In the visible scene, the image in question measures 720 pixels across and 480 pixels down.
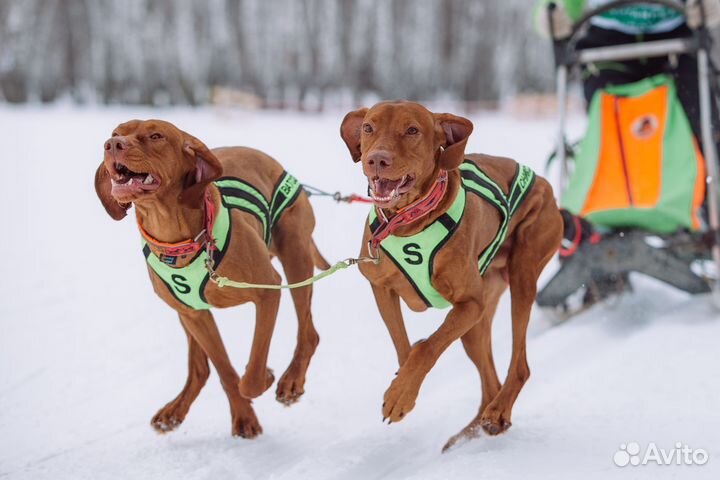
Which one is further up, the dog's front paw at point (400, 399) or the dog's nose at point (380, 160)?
the dog's nose at point (380, 160)

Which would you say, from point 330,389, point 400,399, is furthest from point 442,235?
point 330,389

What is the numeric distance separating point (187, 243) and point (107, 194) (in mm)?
384

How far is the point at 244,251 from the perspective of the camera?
383 cm

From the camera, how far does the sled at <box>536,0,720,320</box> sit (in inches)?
226

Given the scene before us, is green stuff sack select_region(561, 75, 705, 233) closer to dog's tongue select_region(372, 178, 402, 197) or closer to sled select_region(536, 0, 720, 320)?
sled select_region(536, 0, 720, 320)

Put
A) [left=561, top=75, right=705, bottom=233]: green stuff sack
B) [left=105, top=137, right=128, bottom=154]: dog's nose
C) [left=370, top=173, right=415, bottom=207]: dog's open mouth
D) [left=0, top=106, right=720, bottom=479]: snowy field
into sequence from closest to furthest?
[left=105, top=137, right=128, bottom=154]: dog's nose
[left=370, top=173, right=415, bottom=207]: dog's open mouth
[left=0, top=106, right=720, bottom=479]: snowy field
[left=561, top=75, right=705, bottom=233]: green stuff sack

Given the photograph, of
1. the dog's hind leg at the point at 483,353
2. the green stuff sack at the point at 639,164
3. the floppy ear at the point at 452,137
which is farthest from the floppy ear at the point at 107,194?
the green stuff sack at the point at 639,164

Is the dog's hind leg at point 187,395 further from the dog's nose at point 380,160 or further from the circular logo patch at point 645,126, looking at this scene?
the circular logo patch at point 645,126

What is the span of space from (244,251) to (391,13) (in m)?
28.8

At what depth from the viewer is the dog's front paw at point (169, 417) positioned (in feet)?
14.0

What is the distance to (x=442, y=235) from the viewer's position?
3.54m

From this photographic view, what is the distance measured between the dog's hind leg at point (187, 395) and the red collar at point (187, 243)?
29.7 inches

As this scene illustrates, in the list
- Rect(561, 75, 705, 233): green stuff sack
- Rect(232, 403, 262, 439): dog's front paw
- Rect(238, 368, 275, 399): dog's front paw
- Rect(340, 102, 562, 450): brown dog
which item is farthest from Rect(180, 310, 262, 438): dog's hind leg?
Rect(561, 75, 705, 233): green stuff sack

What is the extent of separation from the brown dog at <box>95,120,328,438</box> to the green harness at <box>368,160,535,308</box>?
2.15ft
